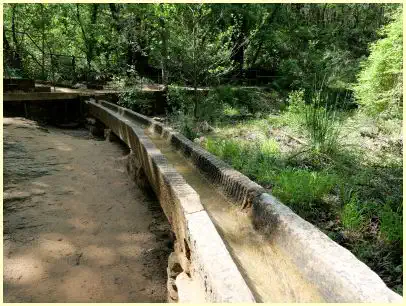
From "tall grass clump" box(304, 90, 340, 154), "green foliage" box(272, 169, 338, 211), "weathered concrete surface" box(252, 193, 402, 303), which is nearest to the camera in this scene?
"weathered concrete surface" box(252, 193, 402, 303)

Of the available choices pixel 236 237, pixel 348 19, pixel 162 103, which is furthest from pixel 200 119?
pixel 348 19

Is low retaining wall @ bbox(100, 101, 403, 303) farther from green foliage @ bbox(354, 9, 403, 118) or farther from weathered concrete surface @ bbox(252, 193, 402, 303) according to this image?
green foliage @ bbox(354, 9, 403, 118)

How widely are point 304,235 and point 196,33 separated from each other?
6634mm

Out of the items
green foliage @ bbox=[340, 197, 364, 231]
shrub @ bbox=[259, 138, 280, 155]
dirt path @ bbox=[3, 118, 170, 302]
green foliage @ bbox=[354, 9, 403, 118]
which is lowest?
dirt path @ bbox=[3, 118, 170, 302]

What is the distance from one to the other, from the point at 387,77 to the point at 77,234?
7.97 m

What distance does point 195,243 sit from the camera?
1.95m

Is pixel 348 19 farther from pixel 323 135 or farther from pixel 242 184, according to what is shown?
pixel 242 184

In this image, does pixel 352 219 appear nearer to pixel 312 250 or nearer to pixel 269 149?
pixel 312 250

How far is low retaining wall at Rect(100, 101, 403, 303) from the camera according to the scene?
57.6 inches

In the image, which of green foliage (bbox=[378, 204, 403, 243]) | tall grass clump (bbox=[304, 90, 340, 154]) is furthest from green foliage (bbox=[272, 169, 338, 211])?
tall grass clump (bbox=[304, 90, 340, 154])

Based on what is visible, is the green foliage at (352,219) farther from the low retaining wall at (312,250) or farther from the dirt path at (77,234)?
the dirt path at (77,234)

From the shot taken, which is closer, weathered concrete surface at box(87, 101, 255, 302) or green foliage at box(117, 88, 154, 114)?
weathered concrete surface at box(87, 101, 255, 302)

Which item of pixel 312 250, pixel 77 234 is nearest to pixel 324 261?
pixel 312 250

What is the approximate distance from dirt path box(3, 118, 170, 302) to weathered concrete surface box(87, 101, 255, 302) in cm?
40
